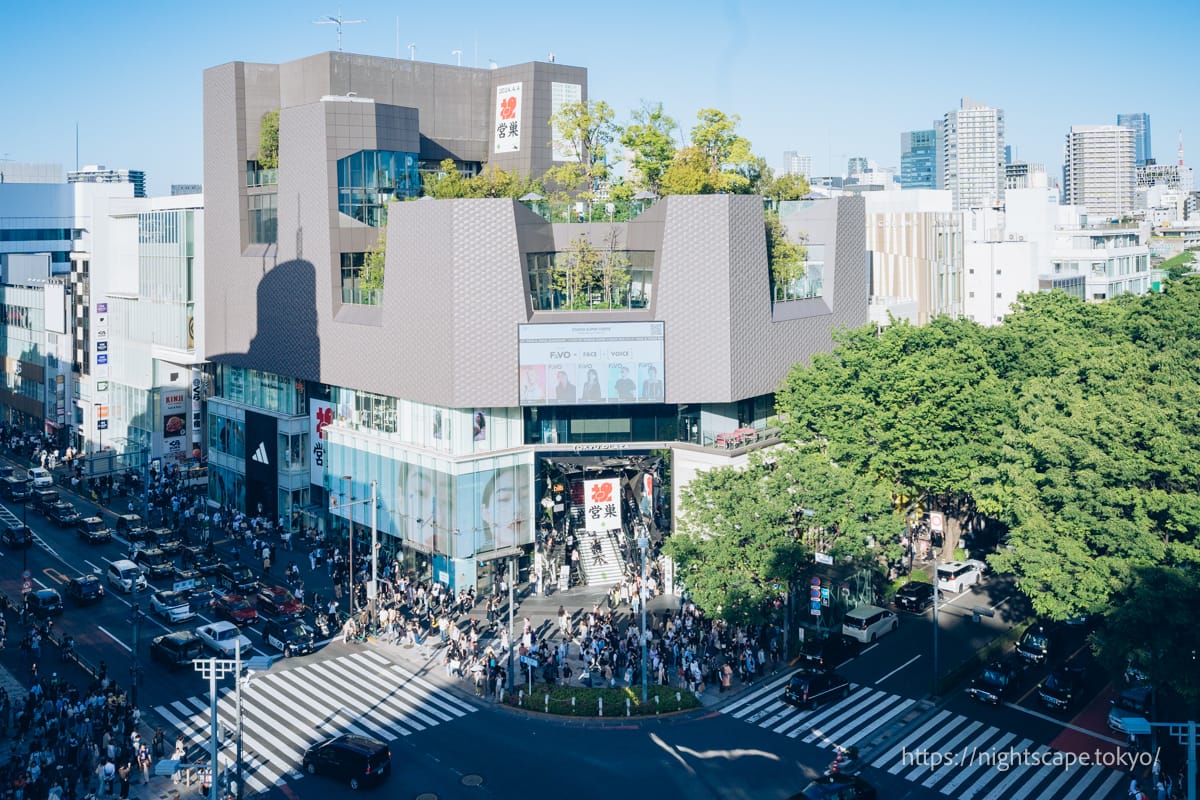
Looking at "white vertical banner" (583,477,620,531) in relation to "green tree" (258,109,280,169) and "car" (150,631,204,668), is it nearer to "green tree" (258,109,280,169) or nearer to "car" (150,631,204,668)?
"car" (150,631,204,668)

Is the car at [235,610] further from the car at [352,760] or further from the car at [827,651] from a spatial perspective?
the car at [827,651]

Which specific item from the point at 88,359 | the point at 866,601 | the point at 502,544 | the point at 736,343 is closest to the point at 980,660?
the point at 866,601

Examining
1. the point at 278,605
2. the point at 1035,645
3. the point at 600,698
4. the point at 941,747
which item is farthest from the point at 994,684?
the point at 278,605

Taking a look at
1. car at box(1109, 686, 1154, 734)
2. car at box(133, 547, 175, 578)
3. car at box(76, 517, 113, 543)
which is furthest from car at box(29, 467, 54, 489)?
car at box(1109, 686, 1154, 734)

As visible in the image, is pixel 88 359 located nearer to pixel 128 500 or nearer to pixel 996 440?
pixel 128 500

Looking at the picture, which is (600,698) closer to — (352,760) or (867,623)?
(352,760)
